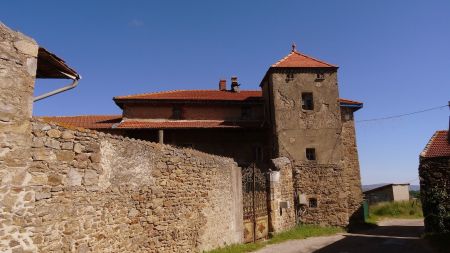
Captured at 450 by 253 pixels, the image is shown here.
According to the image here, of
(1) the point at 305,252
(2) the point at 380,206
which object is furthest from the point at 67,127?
(2) the point at 380,206

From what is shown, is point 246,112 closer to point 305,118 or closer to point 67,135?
point 305,118

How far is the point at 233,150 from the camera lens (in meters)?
20.0

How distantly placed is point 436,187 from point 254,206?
24.8 feet

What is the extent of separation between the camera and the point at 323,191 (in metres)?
18.2

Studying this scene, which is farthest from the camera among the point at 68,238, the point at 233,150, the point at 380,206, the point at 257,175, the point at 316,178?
the point at 380,206

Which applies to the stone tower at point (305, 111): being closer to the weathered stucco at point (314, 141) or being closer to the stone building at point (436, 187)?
the weathered stucco at point (314, 141)

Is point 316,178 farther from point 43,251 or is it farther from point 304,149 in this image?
point 43,251

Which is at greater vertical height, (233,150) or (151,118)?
(151,118)

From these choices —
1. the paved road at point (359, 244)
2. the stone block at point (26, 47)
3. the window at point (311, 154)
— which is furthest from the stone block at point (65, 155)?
the window at point (311, 154)

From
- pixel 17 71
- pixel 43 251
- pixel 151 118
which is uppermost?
pixel 151 118

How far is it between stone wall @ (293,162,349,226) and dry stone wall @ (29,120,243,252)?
7431 mm

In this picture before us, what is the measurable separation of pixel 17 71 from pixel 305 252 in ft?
33.8

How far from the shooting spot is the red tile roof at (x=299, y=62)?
1992 cm

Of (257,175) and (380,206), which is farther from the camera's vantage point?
(380,206)
